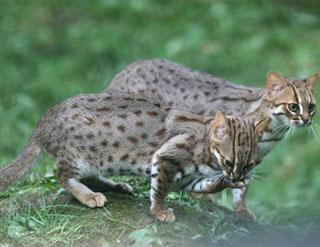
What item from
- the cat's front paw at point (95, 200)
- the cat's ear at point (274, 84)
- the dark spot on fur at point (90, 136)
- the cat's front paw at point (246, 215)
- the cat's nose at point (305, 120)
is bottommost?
the cat's front paw at point (246, 215)

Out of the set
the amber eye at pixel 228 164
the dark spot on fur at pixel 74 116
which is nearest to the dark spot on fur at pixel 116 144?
the dark spot on fur at pixel 74 116

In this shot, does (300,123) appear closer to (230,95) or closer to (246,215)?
(230,95)

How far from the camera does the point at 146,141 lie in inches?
314

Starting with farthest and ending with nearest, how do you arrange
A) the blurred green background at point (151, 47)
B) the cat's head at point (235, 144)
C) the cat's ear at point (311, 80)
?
the blurred green background at point (151, 47)
the cat's ear at point (311, 80)
the cat's head at point (235, 144)

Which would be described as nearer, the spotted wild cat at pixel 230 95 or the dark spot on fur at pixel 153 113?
the dark spot on fur at pixel 153 113

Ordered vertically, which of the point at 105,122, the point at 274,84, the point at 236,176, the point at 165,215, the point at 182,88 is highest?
the point at 274,84

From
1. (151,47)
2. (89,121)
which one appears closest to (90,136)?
(89,121)

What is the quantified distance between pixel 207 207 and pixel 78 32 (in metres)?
8.91

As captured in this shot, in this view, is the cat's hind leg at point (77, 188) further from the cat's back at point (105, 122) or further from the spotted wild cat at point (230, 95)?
the spotted wild cat at point (230, 95)

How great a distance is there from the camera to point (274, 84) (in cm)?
905

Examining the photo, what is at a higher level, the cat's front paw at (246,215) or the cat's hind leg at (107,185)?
the cat's hind leg at (107,185)

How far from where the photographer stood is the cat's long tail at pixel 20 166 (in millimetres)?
8188

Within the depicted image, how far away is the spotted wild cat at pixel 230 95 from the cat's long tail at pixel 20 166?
6.26ft

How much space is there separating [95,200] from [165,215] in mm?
746
